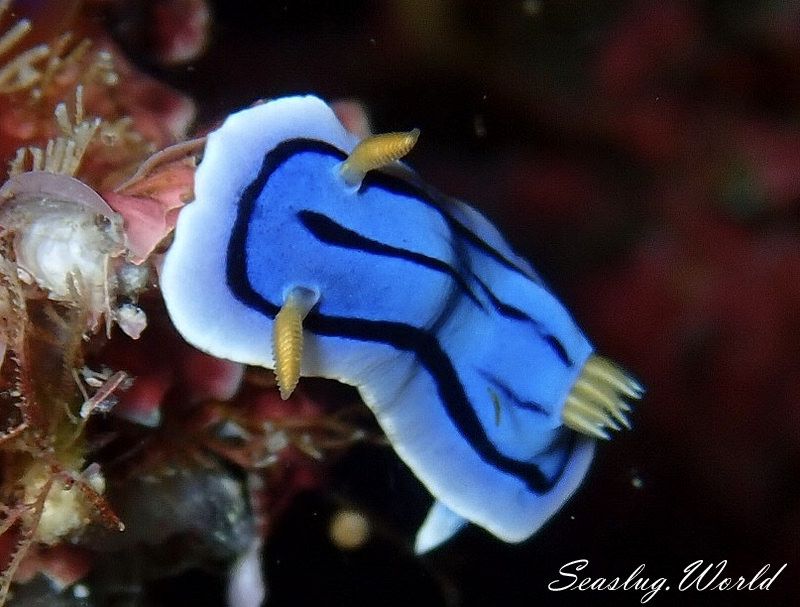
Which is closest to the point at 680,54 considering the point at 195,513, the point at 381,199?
the point at 381,199

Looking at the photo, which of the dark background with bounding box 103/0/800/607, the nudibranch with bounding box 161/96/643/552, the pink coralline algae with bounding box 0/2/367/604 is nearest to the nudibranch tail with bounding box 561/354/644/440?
the nudibranch with bounding box 161/96/643/552

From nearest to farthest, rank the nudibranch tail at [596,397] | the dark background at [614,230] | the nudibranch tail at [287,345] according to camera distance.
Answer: the nudibranch tail at [287,345] → the nudibranch tail at [596,397] → the dark background at [614,230]

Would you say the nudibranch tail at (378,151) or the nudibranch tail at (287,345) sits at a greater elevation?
the nudibranch tail at (378,151)

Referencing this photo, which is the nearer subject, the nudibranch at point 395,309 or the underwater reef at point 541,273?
the nudibranch at point 395,309

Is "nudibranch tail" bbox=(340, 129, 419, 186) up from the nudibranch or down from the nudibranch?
up

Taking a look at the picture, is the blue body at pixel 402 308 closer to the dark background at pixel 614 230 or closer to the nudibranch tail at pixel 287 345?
the nudibranch tail at pixel 287 345

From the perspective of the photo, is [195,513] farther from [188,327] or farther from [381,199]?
[381,199]

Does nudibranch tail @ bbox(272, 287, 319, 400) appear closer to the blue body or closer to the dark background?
the blue body

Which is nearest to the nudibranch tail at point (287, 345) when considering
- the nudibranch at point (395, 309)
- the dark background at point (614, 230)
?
the nudibranch at point (395, 309)
